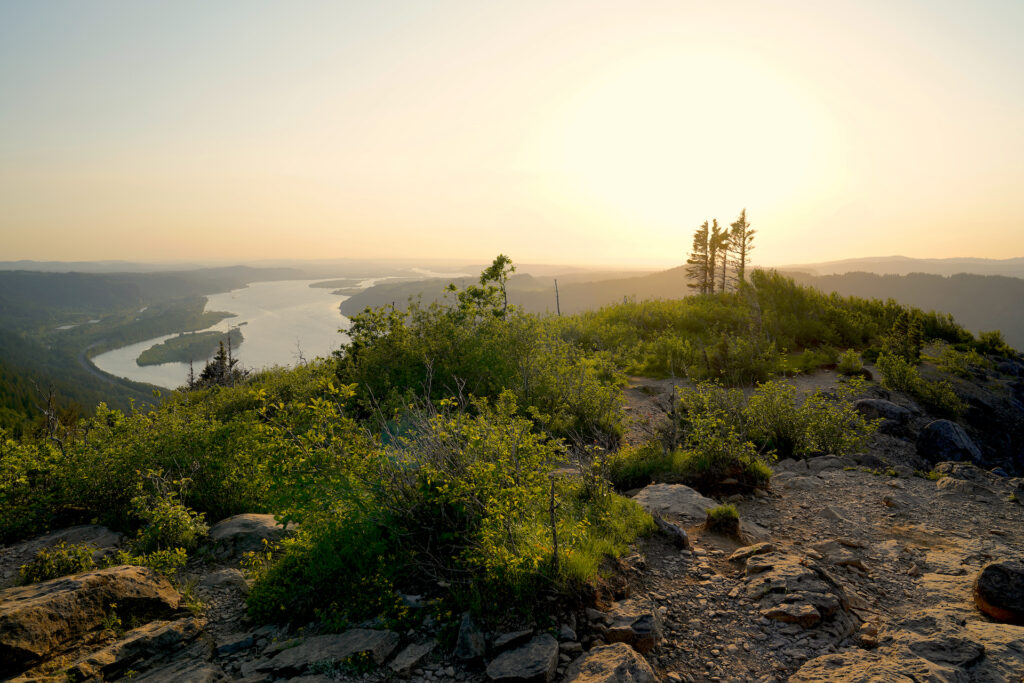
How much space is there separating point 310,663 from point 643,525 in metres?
3.53

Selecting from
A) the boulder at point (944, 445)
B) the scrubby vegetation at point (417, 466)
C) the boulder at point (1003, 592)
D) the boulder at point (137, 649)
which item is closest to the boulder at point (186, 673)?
the boulder at point (137, 649)

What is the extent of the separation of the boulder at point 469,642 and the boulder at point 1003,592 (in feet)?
13.8

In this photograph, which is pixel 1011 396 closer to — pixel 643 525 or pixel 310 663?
pixel 643 525

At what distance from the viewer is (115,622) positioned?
13.8 feet

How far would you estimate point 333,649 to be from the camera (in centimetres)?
379

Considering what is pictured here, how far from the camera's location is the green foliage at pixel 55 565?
4902mm

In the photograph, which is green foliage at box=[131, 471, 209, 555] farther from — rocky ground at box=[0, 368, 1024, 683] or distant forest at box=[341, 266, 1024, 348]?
distant forest at box=[341, 266, 1024, 348]

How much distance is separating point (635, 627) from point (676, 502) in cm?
290

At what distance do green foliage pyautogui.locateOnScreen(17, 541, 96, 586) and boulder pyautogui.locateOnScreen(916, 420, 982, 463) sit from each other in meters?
13.0

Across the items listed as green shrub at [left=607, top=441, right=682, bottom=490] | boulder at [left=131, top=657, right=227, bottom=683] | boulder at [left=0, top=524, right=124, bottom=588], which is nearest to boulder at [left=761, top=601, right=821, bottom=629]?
green shrub at [left=607, top=441, right=682, bottom=490]

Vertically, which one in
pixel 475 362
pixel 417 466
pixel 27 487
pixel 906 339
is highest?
pixel 475 362

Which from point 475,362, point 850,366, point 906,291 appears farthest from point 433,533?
point 906,291

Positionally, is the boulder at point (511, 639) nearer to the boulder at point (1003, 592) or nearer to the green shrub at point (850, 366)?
the boulder at point (1003, 592)

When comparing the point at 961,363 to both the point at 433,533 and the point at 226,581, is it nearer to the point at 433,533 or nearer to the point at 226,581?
the point at 433,533
